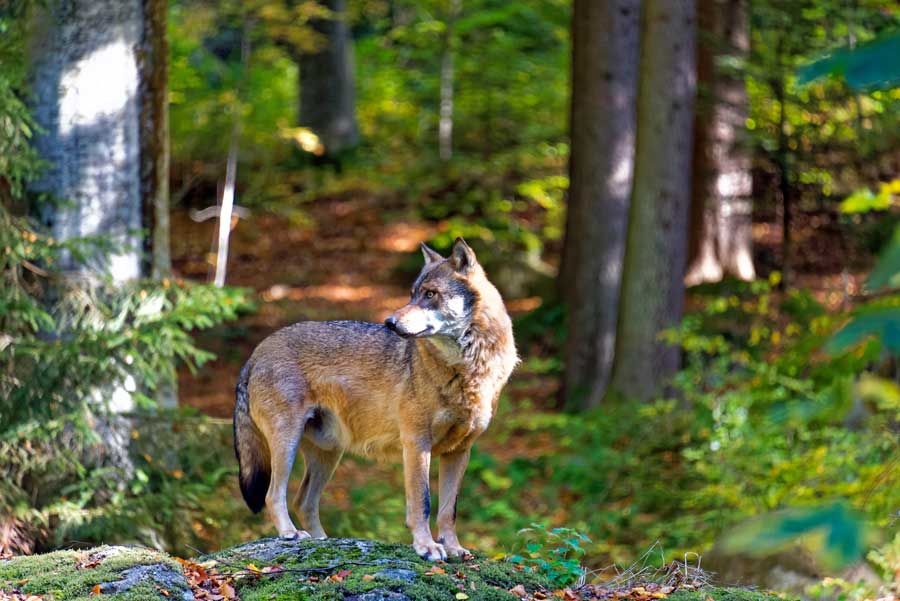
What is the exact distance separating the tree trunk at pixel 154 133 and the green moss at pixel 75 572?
3.85m

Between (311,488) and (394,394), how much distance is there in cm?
107

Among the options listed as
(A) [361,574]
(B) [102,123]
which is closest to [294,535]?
(A) [361,574]

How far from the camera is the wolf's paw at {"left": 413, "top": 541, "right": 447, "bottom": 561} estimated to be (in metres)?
5.53

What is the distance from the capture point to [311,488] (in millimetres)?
6562

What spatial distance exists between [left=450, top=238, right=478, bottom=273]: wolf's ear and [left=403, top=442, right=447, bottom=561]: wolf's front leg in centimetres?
110

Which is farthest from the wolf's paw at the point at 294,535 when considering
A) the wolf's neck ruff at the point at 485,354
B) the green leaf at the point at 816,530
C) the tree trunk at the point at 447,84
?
the tree trunk at the point at 447,84

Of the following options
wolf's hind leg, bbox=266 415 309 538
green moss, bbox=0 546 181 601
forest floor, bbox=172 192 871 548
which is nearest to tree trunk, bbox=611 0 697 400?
forest floor, bbox=172 192 871 548

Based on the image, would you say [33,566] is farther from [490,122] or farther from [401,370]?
[490,122]

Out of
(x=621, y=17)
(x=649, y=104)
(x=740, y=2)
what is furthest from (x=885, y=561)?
(x=740, y=2)

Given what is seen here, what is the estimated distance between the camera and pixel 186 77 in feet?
62.1

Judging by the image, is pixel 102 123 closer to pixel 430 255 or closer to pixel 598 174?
pixel 430 255

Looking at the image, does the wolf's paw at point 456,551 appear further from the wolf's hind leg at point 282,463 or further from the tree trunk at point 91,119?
the tree trunk at point 91,119

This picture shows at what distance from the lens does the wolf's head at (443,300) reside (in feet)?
18.1

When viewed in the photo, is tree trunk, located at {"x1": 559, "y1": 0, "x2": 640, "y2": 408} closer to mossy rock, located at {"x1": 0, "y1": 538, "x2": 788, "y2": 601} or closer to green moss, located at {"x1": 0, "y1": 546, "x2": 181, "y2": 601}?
mossy rock, located at {"x1": 0, "y1": 538, "x2": 788, "y2": 601}
